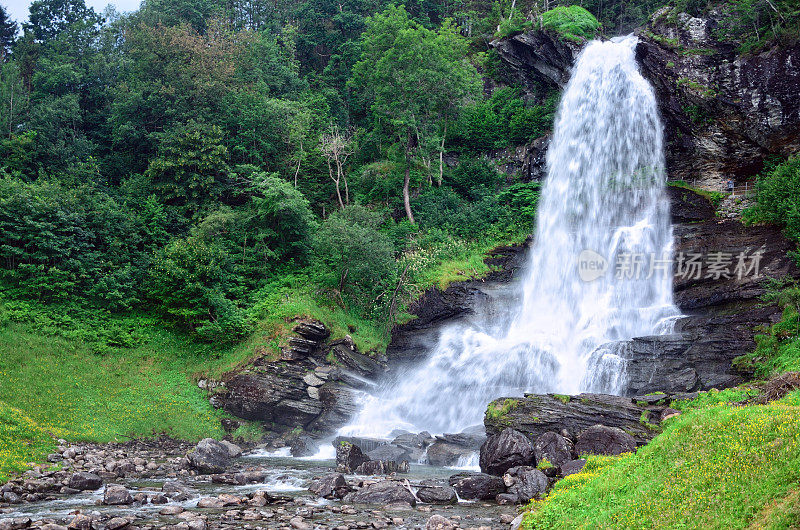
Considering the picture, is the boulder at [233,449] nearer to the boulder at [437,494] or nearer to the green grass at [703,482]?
the boulder at [437,494]

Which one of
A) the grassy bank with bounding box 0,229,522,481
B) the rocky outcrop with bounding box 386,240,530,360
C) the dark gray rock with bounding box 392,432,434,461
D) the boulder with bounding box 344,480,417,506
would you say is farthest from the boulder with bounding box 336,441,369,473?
the rocky outcrop with bounding box 386,240,530,360

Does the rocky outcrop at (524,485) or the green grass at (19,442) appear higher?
the rocky outcrop at (524,485)

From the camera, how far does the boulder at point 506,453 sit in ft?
43.7

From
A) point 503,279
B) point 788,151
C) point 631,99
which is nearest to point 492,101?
point 631,99

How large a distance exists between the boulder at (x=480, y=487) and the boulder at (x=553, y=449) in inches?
53.5

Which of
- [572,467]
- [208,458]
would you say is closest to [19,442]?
[208,458]

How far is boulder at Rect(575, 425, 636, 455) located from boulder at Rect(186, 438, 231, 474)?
9.53m

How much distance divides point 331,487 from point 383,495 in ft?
4.38

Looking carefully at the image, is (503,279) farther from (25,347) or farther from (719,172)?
(25,347)

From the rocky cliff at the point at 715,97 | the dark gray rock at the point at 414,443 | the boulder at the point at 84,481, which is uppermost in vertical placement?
the rocky cliff at the point at 715,97

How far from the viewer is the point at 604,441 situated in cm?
1307

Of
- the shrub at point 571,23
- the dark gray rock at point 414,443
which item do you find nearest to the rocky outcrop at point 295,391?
the dark gray rock at point 414,443

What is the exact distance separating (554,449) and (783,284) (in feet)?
35.3

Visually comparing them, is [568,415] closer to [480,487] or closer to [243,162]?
[480,487]
